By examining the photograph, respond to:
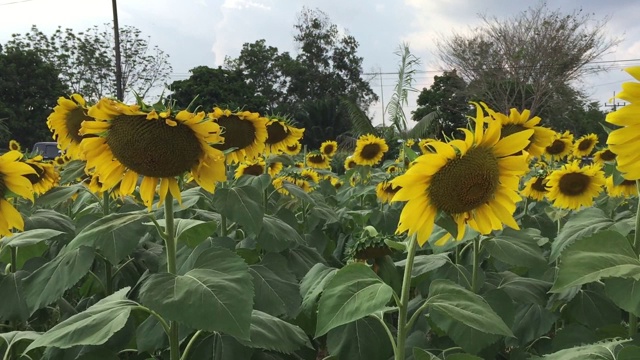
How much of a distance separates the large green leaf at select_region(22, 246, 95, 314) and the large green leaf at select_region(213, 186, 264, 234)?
523 millimetres

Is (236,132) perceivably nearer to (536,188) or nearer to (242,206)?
(242,206)

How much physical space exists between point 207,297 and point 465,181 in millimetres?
658

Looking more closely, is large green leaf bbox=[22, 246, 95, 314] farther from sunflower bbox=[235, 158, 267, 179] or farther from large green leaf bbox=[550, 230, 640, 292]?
sunflower bbox=[235, 158, 267, 179]

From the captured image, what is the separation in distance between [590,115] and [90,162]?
126 feet

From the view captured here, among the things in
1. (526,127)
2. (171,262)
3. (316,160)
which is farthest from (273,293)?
(316,160)

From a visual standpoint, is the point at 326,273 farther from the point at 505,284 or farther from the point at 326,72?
the point at 326,72

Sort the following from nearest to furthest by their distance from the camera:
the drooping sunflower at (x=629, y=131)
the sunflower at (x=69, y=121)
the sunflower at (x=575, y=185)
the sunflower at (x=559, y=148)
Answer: the drooping sunflower at (x=629, y=131) < the sunflower at (x=69, y=121) < the sunflower at (x=575, y=185) < the sunflower at (x=559, y=148)

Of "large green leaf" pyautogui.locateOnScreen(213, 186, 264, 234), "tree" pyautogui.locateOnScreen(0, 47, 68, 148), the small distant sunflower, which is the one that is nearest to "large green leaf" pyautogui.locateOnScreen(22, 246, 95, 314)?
"large green leaf" pyautogui.locateOnScreen(213, 186, 264, 234)

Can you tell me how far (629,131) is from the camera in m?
1.12

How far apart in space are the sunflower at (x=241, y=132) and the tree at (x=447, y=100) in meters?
27.5

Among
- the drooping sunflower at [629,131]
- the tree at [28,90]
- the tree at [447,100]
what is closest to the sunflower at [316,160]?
the drooping sunflower at [629,131]

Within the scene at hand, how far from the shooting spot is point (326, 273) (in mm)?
1734

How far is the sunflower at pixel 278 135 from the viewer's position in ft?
12.0

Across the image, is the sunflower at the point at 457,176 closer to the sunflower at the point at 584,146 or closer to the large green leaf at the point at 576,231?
the large green leaf at the point at 576,231
